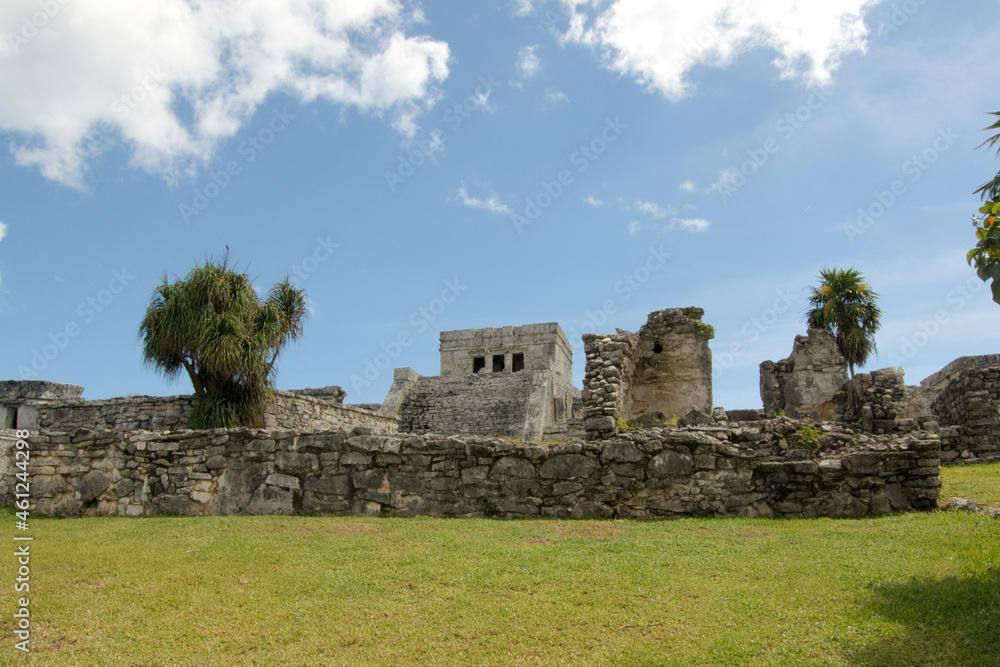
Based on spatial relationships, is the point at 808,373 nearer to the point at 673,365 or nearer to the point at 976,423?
the point at 976,423

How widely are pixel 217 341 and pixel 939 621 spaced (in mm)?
11720

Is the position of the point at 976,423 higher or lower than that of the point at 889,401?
lower

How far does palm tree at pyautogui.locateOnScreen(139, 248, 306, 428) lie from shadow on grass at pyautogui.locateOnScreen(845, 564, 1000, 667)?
11.0 meters

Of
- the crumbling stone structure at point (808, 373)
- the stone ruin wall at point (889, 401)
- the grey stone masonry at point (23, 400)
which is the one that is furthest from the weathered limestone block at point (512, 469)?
the crumbling stone structure at point (808, 373)

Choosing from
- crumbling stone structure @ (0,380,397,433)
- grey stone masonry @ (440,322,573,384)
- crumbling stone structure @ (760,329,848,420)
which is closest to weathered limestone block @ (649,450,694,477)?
crumbling stone structure @ (0,380,397,433)

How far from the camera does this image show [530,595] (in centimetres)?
470

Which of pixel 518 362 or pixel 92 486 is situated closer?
pixel 92 486

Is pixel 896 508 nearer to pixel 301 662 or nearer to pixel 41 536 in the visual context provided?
pixel 301 662

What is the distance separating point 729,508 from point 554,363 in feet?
71.4

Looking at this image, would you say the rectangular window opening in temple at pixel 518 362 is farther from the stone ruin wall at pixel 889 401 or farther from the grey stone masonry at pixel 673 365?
the grey stone masonry at pixel 673 365

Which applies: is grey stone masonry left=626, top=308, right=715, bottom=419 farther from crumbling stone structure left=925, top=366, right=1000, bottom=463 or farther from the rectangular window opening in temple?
the rectangular window opening in temple

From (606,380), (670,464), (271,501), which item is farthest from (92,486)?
(606,380)

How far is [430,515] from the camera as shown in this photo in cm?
748

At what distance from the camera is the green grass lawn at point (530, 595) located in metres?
3.87
